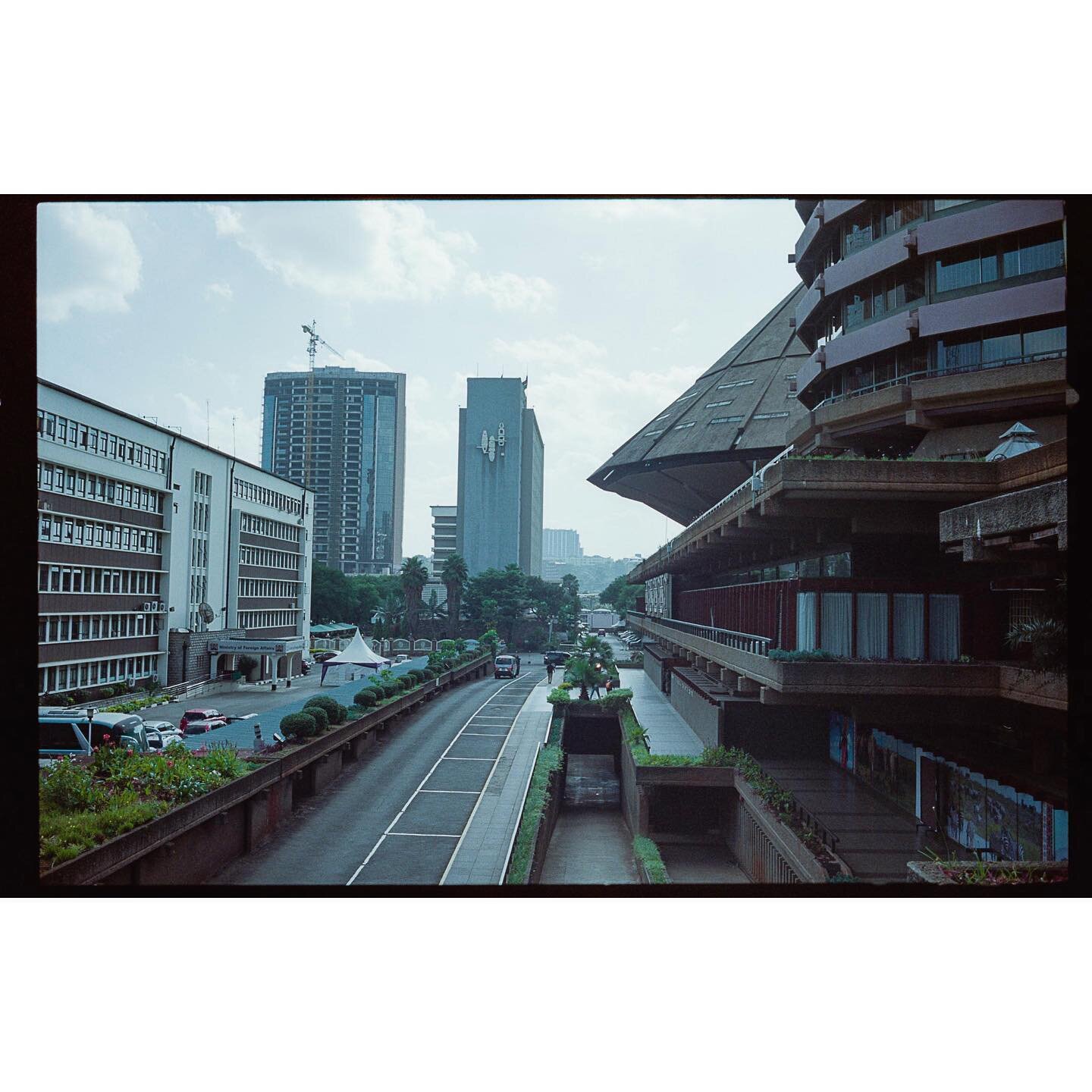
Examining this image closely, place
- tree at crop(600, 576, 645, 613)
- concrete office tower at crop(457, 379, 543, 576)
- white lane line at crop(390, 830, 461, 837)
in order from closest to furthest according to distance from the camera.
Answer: white lane line at crop(390, 830, 461, 837) < concrete office tower at crop(457, 379, 543, 576) < tree at crop(600, 576, 645, 613)

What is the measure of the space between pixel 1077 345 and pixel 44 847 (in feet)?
Result: 49.6

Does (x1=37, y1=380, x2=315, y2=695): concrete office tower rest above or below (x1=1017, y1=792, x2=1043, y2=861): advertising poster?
above

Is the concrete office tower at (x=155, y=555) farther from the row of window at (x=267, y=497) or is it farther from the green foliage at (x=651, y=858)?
the green foliage at (x=651, y=858)

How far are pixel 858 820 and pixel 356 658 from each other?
1179 centimetres

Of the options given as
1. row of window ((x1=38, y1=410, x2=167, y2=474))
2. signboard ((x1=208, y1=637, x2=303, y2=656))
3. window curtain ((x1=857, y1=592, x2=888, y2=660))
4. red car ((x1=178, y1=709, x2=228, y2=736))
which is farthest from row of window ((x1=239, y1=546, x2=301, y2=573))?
window curtain ((x1=857, y1=592, x2=888, y2=660))

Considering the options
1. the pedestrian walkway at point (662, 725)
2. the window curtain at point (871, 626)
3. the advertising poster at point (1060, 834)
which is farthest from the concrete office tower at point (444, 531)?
the advertising poster at point (1060, 834)

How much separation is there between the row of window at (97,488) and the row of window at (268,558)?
1.80 m

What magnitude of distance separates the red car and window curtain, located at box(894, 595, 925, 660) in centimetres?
1173

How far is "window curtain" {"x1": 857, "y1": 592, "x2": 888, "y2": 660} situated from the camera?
12.9 meters

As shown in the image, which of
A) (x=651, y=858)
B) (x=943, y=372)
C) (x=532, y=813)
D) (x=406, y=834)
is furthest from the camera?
(x=943, y=372)

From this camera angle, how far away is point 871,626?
1292cm

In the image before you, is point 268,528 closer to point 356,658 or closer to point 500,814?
point 356,658

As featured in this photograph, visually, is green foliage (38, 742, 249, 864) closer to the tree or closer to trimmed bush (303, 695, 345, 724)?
trimmed bush (303, 695, 345, 724)

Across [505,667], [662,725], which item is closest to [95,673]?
[505,667]
